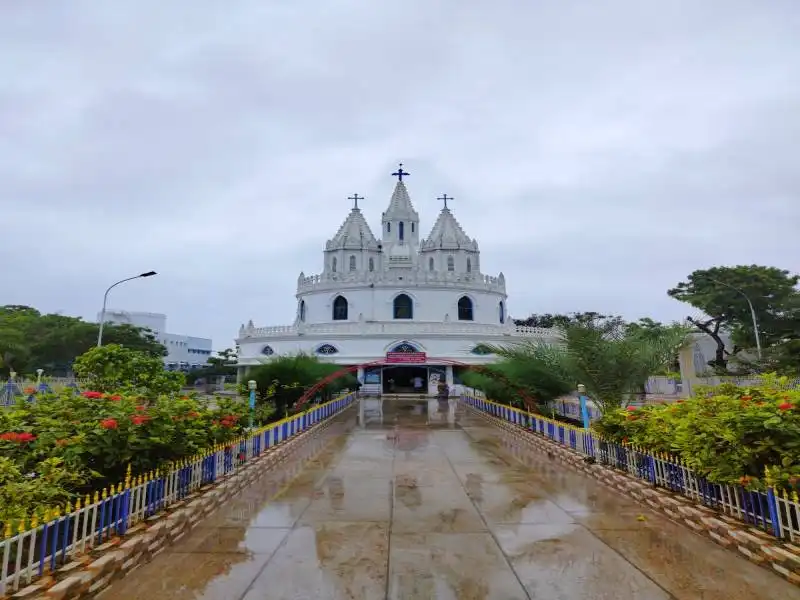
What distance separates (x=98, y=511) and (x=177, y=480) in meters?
1.50

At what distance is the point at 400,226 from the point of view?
150ft

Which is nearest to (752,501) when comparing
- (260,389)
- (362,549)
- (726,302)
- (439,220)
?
(362,549)

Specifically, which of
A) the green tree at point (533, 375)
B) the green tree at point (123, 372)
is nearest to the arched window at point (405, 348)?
the green tree at point (533, 375)

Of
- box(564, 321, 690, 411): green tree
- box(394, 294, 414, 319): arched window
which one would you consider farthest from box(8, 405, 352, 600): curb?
box(394, 294, 414, 319): arched window

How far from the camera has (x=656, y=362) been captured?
490 inches

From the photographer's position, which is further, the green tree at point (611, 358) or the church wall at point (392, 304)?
the church wall at point (392, 304)

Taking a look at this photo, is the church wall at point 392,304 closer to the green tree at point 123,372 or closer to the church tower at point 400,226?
the church tower at point 400,226

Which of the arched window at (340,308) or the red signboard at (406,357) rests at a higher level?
the arched window at (340,308)

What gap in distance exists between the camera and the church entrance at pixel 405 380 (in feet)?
121

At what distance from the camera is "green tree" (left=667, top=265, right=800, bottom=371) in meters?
33.5

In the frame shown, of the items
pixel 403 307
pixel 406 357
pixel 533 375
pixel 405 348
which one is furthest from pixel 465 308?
pixel 533 375

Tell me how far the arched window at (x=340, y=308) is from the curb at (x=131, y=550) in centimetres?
3140

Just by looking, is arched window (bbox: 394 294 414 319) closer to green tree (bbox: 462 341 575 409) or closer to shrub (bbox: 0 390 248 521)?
green tree (bbox: 462 341 575 409)

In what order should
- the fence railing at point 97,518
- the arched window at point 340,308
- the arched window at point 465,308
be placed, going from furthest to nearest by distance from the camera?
the arched window at point 465,308, the arched window at point 340,308, the fence railing at point 97,518
